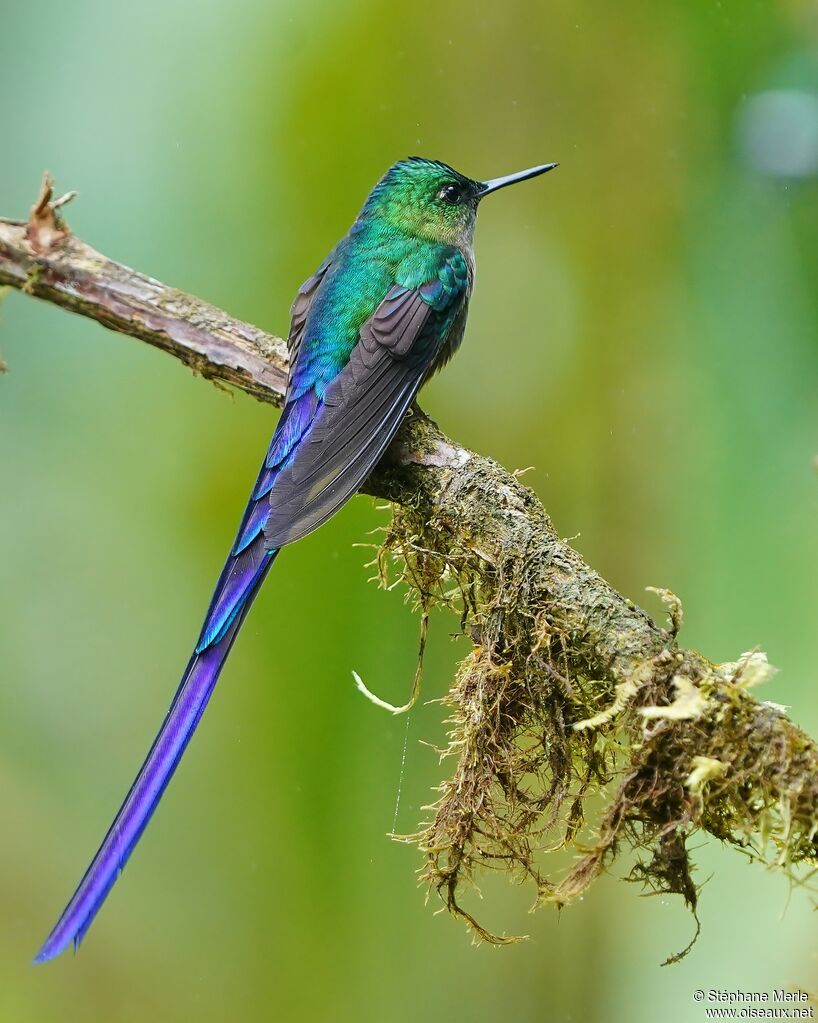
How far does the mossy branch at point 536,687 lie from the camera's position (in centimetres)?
142

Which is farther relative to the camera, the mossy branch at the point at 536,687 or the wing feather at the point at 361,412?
the wing feather at the point at 361,412

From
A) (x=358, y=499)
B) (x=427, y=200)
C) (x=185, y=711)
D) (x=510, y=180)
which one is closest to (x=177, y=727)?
(x=185, y=711)

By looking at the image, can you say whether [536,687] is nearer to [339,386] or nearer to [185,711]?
[185,711]

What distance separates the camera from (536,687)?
168 centimetres

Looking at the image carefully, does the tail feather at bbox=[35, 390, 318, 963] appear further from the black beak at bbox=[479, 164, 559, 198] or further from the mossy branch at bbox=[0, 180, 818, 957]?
the black beak at bbox=[479, 164, 559, 198]

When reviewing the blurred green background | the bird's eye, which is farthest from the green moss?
the bird's eye

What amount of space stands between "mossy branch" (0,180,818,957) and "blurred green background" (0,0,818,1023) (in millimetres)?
637

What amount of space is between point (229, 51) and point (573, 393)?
5.05 feet

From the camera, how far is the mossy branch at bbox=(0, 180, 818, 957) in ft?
4.65

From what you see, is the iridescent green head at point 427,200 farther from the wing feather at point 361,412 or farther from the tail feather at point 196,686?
the tail feather at point 196,686

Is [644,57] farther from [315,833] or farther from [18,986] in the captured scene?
[18,986]

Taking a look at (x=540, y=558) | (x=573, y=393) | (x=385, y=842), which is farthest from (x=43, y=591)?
(x=540, y=558)

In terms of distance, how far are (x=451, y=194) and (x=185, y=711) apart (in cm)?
151

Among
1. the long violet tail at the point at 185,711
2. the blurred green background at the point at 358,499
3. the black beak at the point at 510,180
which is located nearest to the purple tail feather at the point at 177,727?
the long violet tail at the point at 185,711
